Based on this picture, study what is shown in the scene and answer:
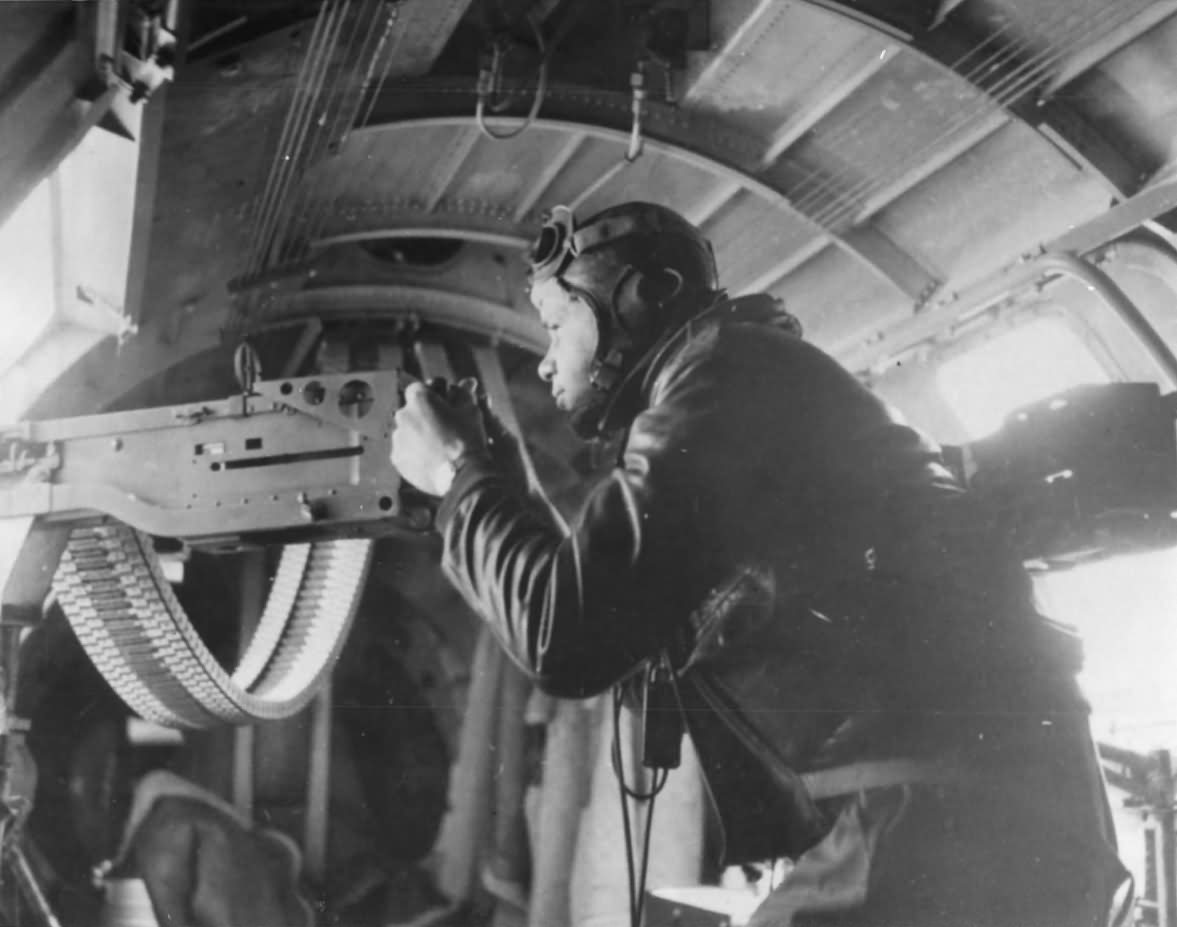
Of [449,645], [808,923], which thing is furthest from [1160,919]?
[449,645]

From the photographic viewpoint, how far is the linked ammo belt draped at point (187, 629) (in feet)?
8.48

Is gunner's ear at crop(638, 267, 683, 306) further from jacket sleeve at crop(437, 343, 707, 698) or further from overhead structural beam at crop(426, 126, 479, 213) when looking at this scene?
overhead structural beam at crop(426, 126, 479, 213)

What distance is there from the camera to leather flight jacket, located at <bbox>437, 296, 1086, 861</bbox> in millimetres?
1617

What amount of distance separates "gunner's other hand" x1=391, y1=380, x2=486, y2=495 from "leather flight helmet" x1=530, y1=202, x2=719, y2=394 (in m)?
0.22

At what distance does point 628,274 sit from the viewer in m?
1.84

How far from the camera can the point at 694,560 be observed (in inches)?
62.2

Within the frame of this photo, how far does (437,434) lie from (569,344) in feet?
0.91

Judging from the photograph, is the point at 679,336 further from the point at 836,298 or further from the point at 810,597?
the point at 836,298

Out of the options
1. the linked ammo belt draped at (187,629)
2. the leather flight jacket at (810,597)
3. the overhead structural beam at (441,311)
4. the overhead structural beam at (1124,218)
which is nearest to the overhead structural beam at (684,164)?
the overhead structural beam at (441,311)

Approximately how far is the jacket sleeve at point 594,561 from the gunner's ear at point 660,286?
0.27m

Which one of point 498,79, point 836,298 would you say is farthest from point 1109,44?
point 498,79

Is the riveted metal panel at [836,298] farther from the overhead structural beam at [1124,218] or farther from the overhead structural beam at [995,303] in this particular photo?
the overhead structural beam at [1124,218]

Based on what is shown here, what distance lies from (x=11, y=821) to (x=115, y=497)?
0.93m

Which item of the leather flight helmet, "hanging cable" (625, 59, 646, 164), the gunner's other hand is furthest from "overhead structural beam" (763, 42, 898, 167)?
the gunner's other hand
